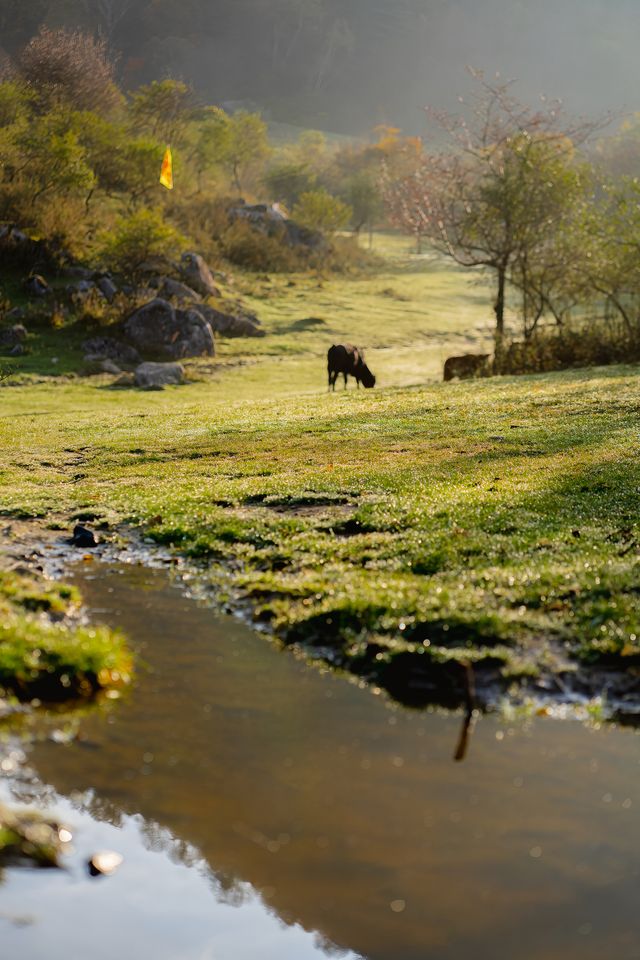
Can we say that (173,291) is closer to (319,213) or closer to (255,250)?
(255,250)

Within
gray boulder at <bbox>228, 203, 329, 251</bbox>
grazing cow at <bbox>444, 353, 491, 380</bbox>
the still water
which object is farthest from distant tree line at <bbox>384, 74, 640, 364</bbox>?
the still water

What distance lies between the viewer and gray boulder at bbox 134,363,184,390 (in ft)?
112

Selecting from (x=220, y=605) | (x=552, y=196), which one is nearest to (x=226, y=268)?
(x=552, y=196)

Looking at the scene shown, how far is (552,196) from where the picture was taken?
40.2 m

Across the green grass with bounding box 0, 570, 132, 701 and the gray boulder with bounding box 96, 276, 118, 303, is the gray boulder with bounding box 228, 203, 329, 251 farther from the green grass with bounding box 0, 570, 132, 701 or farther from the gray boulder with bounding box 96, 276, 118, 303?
the green grass with bounding box 0, 570, 132, 701

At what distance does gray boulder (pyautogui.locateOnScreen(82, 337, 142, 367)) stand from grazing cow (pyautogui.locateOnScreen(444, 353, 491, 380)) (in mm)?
12288

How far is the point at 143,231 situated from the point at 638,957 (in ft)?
146

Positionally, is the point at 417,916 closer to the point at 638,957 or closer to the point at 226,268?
the point at 638,957

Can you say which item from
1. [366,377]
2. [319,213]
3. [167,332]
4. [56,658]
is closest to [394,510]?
[56,658]

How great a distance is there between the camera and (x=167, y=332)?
40625 mm

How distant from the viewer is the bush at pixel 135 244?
1792 inches

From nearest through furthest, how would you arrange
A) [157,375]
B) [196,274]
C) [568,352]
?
[157,375]
[568,352]
[196,274]

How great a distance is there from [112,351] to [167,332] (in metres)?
2.78

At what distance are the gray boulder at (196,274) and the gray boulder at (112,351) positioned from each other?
34.7ft
